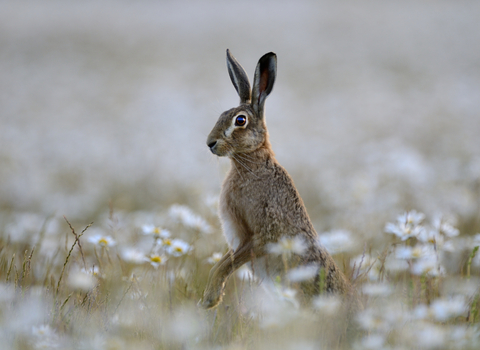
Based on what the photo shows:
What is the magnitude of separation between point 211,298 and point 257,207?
733mm

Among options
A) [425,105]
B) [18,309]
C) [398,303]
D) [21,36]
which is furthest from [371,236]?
[21,36]

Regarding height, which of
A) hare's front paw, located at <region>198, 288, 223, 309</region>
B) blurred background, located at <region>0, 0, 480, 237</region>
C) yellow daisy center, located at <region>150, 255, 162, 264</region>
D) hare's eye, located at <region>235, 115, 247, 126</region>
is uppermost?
blurred background, located at <region>0, 0, 480, 237</region>

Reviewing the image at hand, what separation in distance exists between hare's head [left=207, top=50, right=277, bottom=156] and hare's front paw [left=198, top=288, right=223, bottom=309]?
104cm

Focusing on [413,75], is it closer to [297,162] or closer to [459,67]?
[459,67]

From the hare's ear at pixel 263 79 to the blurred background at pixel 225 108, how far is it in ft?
2.53

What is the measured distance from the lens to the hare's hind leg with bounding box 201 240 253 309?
3138mm

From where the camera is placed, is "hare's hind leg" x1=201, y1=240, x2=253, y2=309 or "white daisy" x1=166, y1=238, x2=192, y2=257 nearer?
"hare's hind leg" x1=201, y1=240, x2=253, y2=309

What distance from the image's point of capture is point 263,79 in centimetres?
358

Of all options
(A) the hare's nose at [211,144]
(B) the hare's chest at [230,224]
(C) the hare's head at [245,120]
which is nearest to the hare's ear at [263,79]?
(C) the hare's head at [245,120]

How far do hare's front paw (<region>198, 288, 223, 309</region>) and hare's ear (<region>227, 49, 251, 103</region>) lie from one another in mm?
1592

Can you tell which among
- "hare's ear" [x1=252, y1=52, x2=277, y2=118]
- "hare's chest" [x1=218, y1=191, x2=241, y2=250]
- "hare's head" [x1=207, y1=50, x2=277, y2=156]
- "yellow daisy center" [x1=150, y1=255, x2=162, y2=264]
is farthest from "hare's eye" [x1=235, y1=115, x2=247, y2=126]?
"yellow daisy center" [x1=150, y1=255, x2=162, y2=264]

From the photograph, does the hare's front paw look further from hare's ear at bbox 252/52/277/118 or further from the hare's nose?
hare's ear at bbox 252/52/277/118

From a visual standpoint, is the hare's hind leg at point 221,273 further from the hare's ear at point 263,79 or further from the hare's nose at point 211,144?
the hare's ear at point 263,79

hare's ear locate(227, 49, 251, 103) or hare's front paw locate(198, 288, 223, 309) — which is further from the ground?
hare's ear locate(227, 49, 251, 103)
